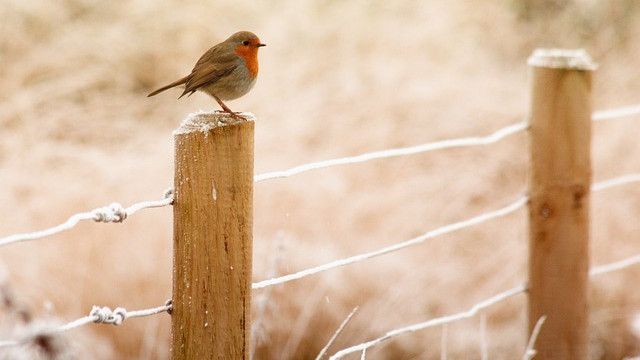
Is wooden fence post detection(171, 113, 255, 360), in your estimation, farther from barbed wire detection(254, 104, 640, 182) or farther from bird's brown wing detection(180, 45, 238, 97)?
bird's brown wing detection(180, 45, 238, 97)

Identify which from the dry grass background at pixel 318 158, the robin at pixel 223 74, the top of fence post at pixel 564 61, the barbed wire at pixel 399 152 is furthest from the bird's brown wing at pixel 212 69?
the top of fence post at pixel 564 61

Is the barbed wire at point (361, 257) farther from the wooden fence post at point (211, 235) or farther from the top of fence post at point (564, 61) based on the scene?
the top of fence post at point (564, 61)

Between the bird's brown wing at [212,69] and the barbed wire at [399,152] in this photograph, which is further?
the bird's brown wing at [212,69]

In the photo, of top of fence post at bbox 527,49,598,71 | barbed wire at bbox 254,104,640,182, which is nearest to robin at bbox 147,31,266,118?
barbed wire at bbox 254,104,640,182

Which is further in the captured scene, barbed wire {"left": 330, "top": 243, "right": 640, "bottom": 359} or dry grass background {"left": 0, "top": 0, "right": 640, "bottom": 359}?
dry grass background {"left": 0, "top": 0, "right": 640, "bottom": 359}

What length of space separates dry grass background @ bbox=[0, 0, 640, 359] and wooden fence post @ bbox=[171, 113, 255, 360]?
1.87ft

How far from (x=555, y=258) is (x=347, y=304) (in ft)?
3.39

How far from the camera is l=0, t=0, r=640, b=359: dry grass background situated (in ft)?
10.0

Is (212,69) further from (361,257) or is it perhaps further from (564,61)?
(564,61)

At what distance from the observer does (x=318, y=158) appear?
11.6 ft

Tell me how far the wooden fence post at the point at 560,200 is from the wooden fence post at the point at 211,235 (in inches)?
41.4

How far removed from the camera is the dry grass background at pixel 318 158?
306cm

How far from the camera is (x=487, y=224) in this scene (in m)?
3.51

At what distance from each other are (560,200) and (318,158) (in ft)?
4.64
